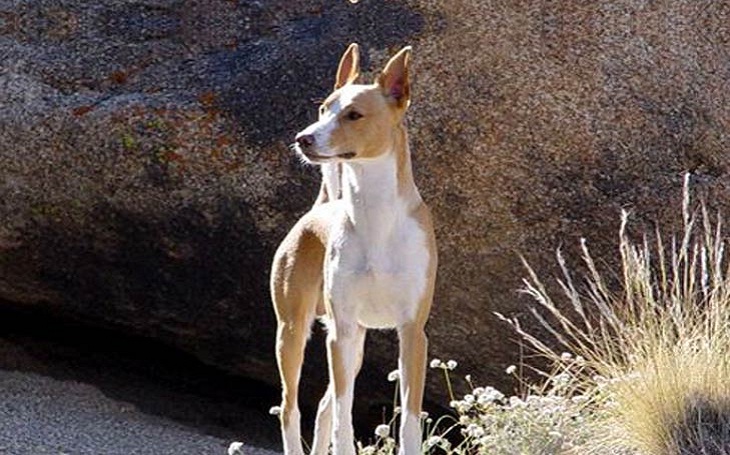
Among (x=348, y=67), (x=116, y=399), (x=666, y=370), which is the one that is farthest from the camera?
(x=116, y=399)

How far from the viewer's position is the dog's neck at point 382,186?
5.67 m

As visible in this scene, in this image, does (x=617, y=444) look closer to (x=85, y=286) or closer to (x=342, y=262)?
(x=342, y=262)

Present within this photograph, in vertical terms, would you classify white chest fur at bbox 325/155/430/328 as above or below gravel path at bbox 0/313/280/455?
above

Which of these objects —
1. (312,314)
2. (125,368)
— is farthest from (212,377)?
(312,314)

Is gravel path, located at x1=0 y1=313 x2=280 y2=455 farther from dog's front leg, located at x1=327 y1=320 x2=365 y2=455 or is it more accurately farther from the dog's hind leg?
dog's front leg, located at x1=327 y1=320 x2=365 y2=455

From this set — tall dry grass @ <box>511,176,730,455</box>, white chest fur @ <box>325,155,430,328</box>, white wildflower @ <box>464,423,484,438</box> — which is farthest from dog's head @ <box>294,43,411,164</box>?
white wildflower @ <box>464,423,484,438</box>

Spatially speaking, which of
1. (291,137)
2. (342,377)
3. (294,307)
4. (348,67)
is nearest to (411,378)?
(342,377)

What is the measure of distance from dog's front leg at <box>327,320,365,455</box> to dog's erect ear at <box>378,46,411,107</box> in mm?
789

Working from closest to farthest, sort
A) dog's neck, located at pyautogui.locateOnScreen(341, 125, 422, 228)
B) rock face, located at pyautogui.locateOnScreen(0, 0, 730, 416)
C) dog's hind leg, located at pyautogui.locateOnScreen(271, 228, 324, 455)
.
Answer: dog's neck, located at pyautogui.locateOnScreen(341, 125, 422, 228)
dog's hind leg, located at pyautogui.locateOnScreen(271, 228, 324, 455)
rock face, located at pyautogui.locateOnScreen(0, 0, 730, 416)

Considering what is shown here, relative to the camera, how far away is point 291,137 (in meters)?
7.57

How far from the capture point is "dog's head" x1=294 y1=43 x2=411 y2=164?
5.46 m

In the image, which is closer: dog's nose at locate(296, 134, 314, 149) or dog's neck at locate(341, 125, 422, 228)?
dog's nose at locate(296, 134, 314, 149)

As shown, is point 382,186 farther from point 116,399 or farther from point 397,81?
point 116,399

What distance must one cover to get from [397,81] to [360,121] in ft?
0.80
